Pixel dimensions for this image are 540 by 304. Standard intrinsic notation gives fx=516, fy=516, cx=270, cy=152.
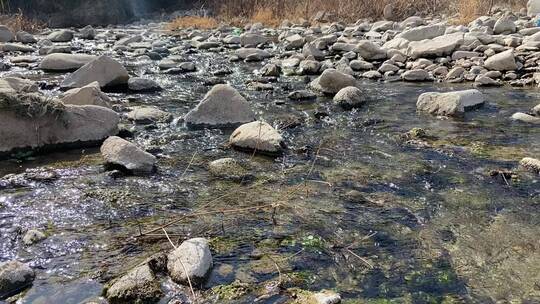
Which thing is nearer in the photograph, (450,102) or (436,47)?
(450,102)

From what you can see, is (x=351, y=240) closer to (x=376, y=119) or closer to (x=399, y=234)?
(x=399, y=234)

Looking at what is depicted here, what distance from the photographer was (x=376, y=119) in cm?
584

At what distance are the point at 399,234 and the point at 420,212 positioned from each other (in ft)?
1.26

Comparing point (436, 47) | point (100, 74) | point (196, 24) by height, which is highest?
point (100, 74)

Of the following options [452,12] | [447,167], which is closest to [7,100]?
[447,167]

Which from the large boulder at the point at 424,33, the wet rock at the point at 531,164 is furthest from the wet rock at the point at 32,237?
the large boulder at the point at 424,33

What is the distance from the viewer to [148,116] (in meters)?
5.84

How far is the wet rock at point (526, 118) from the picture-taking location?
559 centimetres

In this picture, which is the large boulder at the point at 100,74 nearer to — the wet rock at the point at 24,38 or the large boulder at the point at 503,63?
the large boulder at the point at 503,63

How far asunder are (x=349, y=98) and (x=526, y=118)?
202cm

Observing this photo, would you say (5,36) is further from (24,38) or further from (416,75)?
(416,75)

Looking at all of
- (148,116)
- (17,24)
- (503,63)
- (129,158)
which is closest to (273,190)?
(129,158)

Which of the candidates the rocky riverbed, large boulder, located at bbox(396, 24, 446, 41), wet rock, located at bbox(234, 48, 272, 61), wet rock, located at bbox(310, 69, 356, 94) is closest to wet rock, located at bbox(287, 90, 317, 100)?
the rocky riverbed

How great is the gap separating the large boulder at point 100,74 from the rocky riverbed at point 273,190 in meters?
0.02
